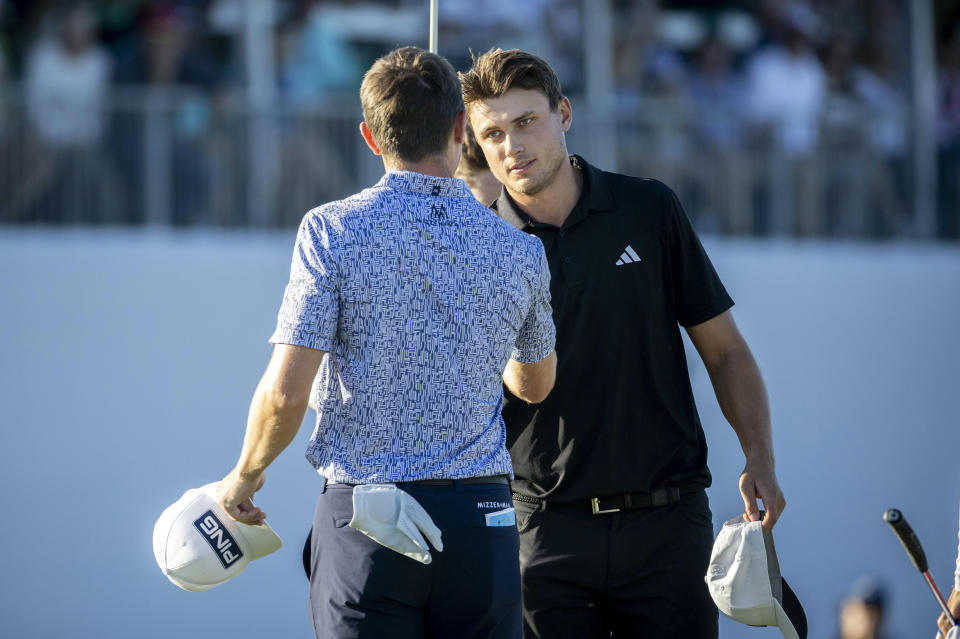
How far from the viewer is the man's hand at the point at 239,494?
102 inches

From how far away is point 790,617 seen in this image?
3.15 meters

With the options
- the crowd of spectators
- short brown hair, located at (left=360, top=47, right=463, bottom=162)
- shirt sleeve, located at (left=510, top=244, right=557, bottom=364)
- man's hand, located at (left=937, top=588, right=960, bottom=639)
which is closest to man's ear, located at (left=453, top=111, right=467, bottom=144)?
short brown hair, located at (left=360, top=47, right=463, bottom=162)

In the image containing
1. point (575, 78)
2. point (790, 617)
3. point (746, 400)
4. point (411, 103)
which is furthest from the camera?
point (575, 78)

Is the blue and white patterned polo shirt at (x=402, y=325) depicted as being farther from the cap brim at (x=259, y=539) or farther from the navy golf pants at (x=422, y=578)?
the cap brim at (x=259, y=539)

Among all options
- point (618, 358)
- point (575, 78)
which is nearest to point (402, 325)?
point (618, 358)

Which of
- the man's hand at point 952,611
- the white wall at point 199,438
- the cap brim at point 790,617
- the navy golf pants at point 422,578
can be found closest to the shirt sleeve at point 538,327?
the navy golf pants at point 422,578

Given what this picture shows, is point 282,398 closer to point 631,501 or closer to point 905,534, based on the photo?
point 631,501

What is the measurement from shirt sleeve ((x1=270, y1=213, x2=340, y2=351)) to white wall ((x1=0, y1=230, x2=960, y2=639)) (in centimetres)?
502

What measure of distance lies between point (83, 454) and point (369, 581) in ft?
17.2

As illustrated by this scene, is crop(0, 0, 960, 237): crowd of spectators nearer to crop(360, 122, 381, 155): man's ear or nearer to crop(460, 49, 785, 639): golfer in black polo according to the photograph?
crop(460, 49, 785, 639): golfer in black polo

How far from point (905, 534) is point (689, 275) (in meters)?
0.80

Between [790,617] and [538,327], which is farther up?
[538,327]

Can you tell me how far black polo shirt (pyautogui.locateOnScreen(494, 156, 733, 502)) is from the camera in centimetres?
324

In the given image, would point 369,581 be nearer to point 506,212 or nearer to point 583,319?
point 583,319
